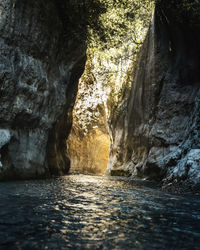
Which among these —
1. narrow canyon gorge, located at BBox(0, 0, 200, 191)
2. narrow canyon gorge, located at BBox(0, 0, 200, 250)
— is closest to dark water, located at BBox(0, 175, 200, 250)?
narrow canyon gorge, located at BBox(0, 0, 200, 250)

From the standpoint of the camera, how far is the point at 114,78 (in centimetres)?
2441

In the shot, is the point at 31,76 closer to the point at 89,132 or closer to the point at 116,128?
the point at 116,128

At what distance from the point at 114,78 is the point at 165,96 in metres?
10.2

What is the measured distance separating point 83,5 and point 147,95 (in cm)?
819

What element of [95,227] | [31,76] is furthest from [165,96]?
[95,227]

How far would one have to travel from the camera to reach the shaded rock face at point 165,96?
12.8 m

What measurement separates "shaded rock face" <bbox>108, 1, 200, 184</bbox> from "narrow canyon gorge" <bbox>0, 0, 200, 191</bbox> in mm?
66

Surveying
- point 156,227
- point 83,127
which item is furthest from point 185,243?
point 83,127

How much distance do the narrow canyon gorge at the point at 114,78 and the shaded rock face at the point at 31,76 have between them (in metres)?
0.04

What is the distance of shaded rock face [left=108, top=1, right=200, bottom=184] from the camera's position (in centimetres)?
1280

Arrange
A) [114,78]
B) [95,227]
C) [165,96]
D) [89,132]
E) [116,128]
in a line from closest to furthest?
[95,227] → [165,96] → [116,128] → [114,78] → [89,132]

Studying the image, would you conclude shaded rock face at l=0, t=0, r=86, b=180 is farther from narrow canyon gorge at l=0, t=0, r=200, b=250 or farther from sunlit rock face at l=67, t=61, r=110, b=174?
sunlit rock face at l=67, t=61, r=110, b=174

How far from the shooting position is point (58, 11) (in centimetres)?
1198

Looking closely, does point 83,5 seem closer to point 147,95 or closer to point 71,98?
point 71,98
